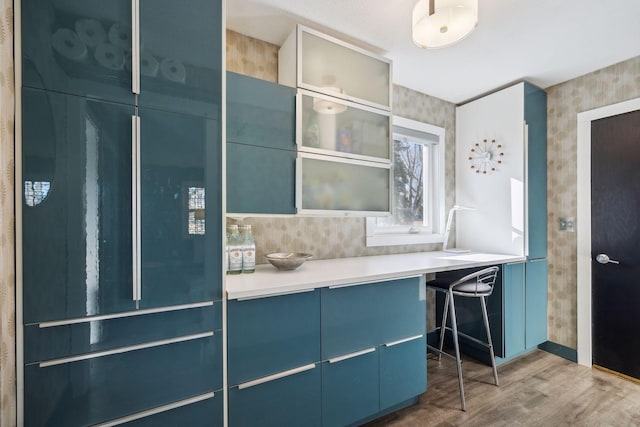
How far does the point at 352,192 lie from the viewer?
2.04 metres

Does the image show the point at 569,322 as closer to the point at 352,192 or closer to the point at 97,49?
the point at 352,192

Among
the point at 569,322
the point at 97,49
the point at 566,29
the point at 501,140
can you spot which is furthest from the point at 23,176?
the point at 569,322

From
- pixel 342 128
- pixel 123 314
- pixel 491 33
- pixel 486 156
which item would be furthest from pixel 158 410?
pixel 486 156

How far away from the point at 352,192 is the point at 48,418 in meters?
1.78

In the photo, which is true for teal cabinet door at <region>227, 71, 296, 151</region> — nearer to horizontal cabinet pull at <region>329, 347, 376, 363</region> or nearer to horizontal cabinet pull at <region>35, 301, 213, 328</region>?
horizontal cabinet pull at <region>35, 301, 213, 328</region>

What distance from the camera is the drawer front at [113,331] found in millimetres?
1026

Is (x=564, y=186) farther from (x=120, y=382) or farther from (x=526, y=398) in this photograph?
(x=120, y=382)

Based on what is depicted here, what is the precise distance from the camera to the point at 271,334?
1368mm

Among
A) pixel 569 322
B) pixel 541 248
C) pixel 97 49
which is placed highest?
pixel 97 49

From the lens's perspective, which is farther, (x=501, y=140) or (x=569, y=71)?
(x=501, y=140)

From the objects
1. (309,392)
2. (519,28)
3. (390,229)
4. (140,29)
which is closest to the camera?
(140,29)

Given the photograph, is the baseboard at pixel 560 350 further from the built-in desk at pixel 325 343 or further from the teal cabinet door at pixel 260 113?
the teal cabinet door at pixel 260 113

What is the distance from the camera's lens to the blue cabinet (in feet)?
5.20

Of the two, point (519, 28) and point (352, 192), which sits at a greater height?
point (519, 28)
